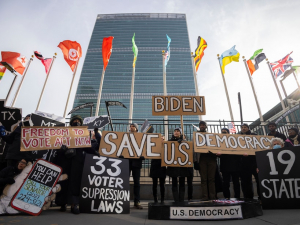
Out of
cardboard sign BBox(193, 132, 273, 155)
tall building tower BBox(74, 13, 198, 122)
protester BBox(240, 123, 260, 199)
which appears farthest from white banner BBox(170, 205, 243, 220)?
tall building tower BBox(74, 13, 198, 122)

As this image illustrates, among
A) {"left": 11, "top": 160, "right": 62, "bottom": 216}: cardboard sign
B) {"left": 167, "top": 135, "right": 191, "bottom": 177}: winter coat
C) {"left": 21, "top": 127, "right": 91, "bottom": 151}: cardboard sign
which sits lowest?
{"left": 11, "top": 160, "right": 62, "bottom": 216}: cardboard sign

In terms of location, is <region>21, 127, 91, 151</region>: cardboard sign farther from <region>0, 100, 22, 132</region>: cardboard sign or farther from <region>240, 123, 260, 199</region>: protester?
<region>240, 123, 260, 199</region>: protester

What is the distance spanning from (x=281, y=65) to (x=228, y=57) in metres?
4.81

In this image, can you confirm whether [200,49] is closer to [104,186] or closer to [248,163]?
[248,163]

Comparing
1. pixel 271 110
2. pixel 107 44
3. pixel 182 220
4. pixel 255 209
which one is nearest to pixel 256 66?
pixel 107 44

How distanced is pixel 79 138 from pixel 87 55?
133967 mm

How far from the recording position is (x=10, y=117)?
4.98 metres

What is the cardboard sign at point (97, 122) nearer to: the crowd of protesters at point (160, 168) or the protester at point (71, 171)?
the crowd of protesters at point (160, 168)

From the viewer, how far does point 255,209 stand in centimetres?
320

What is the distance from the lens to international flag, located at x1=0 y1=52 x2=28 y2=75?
1203 centimetres

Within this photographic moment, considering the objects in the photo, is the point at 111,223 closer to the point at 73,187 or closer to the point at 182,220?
the point at 182,220

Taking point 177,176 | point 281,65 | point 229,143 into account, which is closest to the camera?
point 177,176

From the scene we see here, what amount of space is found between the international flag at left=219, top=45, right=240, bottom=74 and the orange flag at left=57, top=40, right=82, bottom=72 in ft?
35.1

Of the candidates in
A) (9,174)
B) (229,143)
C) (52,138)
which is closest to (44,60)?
(52,138)
